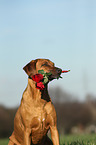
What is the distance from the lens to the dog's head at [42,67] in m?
5.90

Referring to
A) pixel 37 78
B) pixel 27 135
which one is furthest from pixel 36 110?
pixel 37 78

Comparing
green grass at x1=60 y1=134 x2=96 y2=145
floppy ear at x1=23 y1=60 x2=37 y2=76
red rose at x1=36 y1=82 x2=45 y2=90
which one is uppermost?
floppy ear at x1=23 y1=60 x2=37 y2=76

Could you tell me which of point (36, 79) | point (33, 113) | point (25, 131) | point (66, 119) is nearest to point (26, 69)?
point (36, 79)

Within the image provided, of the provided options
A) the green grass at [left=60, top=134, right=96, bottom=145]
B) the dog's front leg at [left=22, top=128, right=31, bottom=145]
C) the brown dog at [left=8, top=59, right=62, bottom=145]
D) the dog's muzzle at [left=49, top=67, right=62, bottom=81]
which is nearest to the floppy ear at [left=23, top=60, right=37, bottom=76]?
the brown dog at [left=8, top=59, right=62, bottom=145]

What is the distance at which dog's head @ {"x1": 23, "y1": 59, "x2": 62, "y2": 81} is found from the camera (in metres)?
5.90

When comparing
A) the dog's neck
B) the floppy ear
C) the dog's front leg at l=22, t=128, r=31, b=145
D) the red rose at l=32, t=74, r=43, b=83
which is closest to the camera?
the red rose at l=32, t=74, r=43, b=83

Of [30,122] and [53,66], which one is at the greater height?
[53,66]

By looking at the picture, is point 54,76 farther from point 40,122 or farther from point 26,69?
point 40,122

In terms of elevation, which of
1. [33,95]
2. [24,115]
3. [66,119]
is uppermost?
[33,95]

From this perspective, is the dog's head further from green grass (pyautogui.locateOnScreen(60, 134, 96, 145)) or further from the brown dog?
green grass (pyautogui.locateOnScreen(60, 134, 96, 145))

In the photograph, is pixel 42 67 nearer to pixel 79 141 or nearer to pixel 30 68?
pixel 30 68

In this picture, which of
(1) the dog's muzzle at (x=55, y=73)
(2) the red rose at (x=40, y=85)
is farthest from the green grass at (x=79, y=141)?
(1) the dog's muzzle at (x=55, y=73)

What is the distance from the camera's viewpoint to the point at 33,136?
6.39 metres

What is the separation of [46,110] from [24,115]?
0.48 metres
